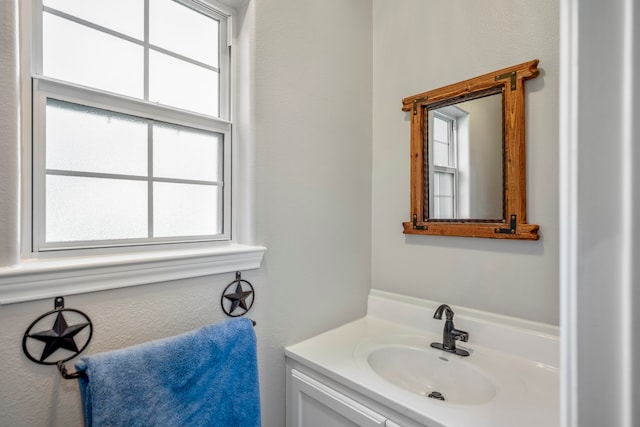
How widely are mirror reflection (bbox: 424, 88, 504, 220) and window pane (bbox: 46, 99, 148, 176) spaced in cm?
117

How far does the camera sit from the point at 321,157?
1.38 metres

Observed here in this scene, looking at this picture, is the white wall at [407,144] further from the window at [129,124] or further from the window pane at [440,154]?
the window at [129,124]

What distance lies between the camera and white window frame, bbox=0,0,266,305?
705 millimetres

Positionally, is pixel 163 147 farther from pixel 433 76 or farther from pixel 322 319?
pixel 433 76

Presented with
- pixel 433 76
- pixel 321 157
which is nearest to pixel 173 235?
pixel 321 157

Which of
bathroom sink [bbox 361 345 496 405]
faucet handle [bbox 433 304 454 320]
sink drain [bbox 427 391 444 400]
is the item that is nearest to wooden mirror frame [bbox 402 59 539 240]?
faucet handle [bbox 433 304 454 320]

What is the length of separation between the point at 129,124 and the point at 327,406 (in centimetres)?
115

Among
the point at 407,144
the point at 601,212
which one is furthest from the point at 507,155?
the point at 601,212

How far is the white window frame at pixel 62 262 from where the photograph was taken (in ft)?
2.31

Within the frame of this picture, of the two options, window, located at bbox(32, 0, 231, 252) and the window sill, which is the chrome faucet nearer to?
the window sill

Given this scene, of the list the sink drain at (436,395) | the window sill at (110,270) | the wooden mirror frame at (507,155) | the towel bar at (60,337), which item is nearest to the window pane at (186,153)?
the window sill at (110,270)

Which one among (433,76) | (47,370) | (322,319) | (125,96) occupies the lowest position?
(322,319)

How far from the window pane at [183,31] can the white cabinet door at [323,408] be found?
127cm

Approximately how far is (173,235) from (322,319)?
29.4 inches
